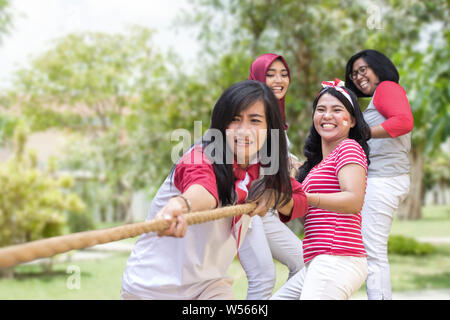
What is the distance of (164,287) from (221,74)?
914cm

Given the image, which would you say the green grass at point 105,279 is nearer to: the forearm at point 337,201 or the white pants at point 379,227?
the white pants at point 379,227

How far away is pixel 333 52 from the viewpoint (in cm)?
1038

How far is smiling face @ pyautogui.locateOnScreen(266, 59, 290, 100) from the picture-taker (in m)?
2.82

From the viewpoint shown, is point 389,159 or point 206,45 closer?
point 389,159

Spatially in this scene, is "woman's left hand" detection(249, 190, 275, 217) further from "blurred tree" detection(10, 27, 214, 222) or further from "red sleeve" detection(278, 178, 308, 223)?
"blurred tree" detection(10, 27, 214, 222)

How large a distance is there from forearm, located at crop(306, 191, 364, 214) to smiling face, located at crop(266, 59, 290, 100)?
3.09ft

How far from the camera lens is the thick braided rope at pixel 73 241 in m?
1.02

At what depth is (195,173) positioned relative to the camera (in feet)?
5.40

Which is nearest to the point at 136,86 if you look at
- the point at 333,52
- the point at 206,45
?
the point at 206,45

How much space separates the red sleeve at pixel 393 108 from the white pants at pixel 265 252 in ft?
2.30

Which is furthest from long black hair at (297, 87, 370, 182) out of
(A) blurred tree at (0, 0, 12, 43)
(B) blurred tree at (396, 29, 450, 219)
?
(A) blurred tree at (0, 0, 12, 43)

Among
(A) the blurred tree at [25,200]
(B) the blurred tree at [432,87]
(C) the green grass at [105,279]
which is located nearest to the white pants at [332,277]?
(B) the blurred tree at [432,87]

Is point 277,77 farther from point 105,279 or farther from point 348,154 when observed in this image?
point 105,279
